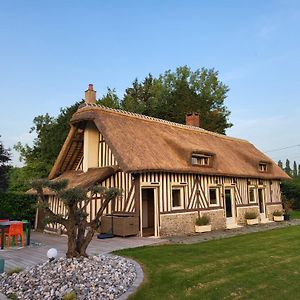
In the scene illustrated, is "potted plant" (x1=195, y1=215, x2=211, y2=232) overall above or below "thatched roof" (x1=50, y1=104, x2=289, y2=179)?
below

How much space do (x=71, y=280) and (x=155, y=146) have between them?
859cm

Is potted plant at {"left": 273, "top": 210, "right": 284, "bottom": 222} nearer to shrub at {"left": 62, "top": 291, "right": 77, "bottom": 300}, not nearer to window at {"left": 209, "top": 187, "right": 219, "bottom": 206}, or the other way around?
window at {"left": 209, "top": 187, "right": 219, "bottom": 206}

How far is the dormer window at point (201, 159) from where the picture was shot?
46.8 feet

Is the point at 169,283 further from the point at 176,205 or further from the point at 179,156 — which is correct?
the point at 179,156

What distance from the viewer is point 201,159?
1473cm

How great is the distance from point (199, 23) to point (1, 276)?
9.69 m

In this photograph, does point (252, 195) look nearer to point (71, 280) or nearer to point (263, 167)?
point (263, 167)

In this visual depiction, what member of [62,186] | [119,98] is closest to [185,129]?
[62,186]

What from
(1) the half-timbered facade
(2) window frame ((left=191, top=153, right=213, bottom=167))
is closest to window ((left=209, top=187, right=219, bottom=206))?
(1) the half-timbered facade

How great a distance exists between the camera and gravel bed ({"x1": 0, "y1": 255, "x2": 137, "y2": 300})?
4.98 meters

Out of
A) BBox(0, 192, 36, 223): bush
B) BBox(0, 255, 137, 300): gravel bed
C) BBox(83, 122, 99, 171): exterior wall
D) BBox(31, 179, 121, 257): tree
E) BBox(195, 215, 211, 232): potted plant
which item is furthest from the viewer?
BBox(0, 192, 36, 223): bush

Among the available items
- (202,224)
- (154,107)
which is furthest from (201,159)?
(154,107)

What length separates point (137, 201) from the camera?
11.6 meters

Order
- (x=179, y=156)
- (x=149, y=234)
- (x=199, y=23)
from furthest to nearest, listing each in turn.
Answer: (x=179, y=156) < (x=149, y=234) < (x=199, y=23)
